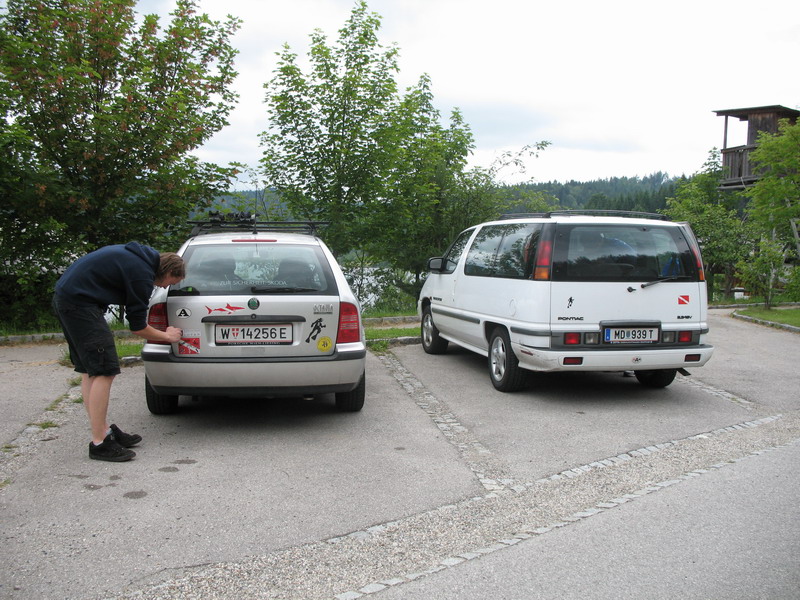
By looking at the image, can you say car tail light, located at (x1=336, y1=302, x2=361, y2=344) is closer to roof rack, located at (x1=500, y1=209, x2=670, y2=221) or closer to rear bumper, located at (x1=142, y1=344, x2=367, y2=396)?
rear bumper, located at (x1=142, y1=344, x2=367, y2=396)

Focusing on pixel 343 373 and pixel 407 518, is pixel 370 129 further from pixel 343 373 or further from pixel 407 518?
pixel 407 518

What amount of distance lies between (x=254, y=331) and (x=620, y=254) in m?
3.64

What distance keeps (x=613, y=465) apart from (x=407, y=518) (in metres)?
1.81

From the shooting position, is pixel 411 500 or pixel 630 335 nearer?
pixel 411 500

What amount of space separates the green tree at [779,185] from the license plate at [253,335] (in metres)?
14.5

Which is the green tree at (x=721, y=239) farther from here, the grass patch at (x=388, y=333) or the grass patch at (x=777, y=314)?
the grass patch at (x=388, y=333)

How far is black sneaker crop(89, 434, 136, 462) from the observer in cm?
494

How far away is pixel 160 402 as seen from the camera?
6219mm

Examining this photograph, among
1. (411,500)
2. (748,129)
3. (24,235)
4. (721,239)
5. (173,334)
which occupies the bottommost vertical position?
(411,500)

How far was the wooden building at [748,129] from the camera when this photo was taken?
29094 mm

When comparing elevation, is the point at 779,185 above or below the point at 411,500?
above

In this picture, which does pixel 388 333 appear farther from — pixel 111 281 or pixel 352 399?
pixel 111 281

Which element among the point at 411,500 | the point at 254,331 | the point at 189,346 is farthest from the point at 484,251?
the point at 411,500

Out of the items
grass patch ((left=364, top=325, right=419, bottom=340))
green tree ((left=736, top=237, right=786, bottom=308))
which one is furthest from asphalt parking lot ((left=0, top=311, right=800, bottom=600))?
green tree ((left=736, top=237, right=786, bottom=308))
